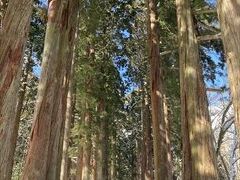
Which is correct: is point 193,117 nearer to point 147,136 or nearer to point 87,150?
point 87,150

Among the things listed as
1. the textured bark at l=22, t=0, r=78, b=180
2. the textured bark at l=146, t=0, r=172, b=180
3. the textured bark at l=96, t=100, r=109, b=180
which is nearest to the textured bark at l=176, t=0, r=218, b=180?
the textured bark at l=22, t=0, r=78, b=180

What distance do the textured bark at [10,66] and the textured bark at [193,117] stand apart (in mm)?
2848

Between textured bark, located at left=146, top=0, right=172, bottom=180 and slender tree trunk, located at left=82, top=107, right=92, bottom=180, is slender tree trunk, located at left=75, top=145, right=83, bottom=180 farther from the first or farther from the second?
textured bark, located at left=146, top=0, right=172, bottom=180

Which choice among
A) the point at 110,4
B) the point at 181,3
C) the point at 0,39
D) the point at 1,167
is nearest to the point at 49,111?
the point at 0,39

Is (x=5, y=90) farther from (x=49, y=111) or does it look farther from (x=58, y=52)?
(x=58, y=52)

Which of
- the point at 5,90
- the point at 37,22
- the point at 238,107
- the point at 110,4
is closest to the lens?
the point at 238,107

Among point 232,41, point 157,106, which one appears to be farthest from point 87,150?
point 232,41

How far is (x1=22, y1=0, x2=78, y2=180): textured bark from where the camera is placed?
20.1 feet

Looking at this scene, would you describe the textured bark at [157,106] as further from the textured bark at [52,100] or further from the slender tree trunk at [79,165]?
the slender tree trunk at [79,165]

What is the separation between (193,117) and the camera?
6660mm

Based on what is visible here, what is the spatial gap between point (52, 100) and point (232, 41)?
442 centimetres

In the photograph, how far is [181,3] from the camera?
833cm

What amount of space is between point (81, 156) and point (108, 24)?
5.59m

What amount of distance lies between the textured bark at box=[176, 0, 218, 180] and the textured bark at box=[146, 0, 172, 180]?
2.68 metres
